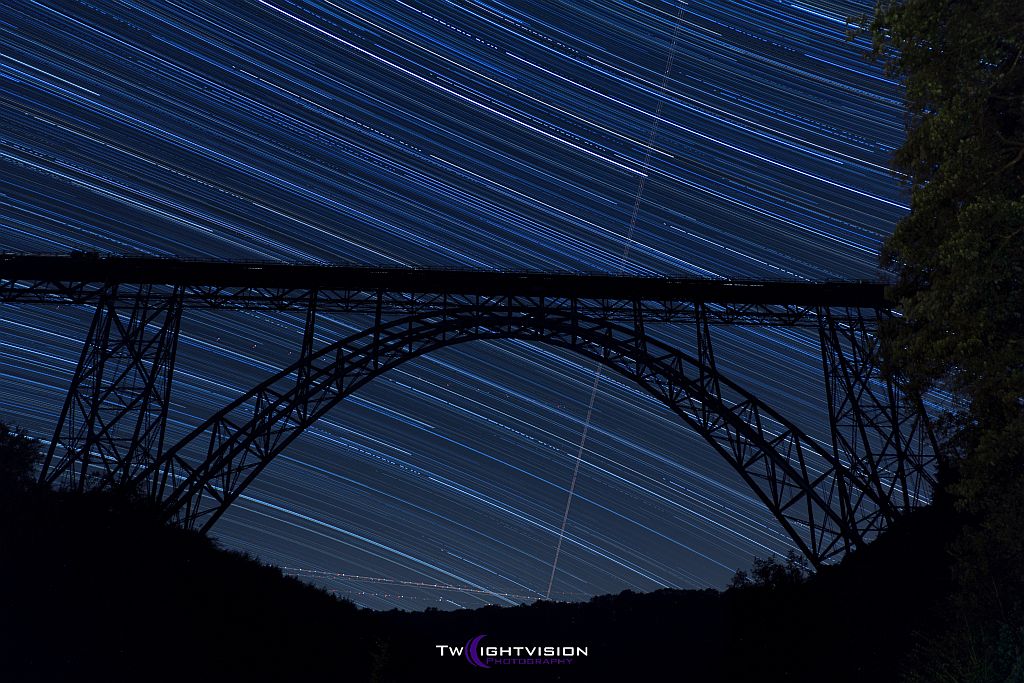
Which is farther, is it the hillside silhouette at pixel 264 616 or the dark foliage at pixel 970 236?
the hillside silhouette at pixel 264 616

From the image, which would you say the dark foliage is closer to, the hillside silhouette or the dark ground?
the hillside silhouette

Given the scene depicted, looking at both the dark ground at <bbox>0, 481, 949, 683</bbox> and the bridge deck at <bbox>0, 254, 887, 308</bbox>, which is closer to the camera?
the dark ground at <bbox>0, 481, 949, 683</bbox>

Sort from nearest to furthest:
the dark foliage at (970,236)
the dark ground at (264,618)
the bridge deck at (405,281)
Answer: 1. the dark foliage at (970,236)
2. the dark ground at (264,618)
3. the bridge deck at (405,281)

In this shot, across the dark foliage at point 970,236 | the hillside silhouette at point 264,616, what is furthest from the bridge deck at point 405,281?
the dark foliage at point 970,236

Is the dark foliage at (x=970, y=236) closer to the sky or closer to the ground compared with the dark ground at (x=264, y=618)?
closer to the sky

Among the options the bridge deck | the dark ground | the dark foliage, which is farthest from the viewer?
the bridge deck

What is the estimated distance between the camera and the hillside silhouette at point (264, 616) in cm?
1658

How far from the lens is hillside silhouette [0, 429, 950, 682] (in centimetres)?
1658

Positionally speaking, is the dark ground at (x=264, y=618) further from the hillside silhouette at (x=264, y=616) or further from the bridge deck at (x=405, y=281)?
the bridge deck at (x=405, y=281)

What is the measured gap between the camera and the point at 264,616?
2252 cm

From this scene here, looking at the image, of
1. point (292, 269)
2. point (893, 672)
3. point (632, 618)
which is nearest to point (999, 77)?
point (893, 672)

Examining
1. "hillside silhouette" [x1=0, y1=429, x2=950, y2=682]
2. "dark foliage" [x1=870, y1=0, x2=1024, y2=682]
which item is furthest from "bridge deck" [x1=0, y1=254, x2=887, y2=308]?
"dark foliage" [x1=870, y1=0, x2=1024, y2=682]

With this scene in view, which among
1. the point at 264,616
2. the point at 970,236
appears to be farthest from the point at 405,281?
the point at 970,236

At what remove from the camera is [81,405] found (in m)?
24.2
